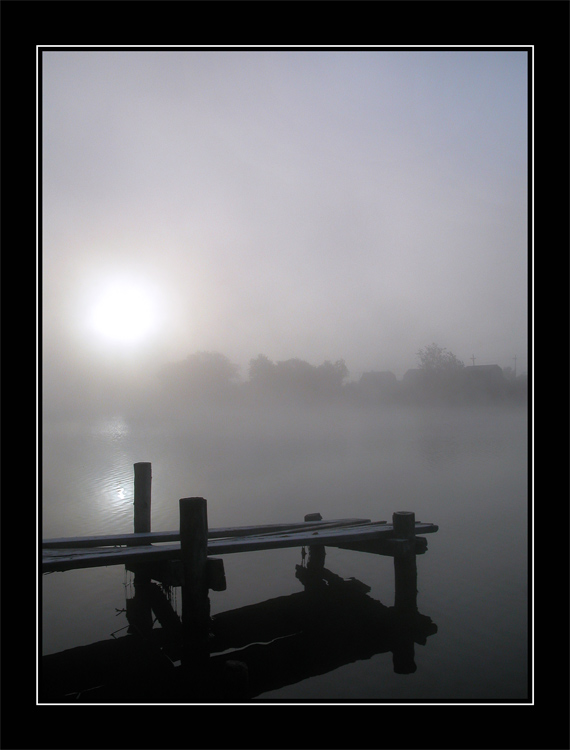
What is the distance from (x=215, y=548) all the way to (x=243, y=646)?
1.79 m

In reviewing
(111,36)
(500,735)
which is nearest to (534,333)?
(500,735)

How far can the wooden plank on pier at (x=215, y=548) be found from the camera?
679 cm

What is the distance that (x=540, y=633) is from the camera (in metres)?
3.56

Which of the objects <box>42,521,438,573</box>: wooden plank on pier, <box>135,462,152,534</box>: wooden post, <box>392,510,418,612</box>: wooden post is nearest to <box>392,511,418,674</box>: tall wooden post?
<box>392,510,418,612</box>: wooden post

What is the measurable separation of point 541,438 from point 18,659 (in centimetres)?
364

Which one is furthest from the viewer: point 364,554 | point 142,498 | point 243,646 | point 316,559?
point 364,554

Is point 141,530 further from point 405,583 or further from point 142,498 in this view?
point 405,583

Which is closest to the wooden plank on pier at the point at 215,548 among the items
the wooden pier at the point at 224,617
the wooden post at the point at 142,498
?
the wooden pier at the point at 224,617

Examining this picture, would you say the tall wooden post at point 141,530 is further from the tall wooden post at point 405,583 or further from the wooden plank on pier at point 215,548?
the tall wooden post at point 405,583

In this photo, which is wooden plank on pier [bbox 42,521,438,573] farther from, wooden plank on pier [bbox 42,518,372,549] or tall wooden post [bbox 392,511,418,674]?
tall wooden post [bbox 392,511,418,674]

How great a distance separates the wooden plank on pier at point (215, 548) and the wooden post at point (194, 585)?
23.3 inches

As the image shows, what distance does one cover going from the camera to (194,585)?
6883 millimetres

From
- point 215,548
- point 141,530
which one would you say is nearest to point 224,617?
point 141,530

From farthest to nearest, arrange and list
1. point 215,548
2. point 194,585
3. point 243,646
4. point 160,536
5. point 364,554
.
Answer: point 364,554
point 160,536
point 243,646
point 215,548
point 194,585
